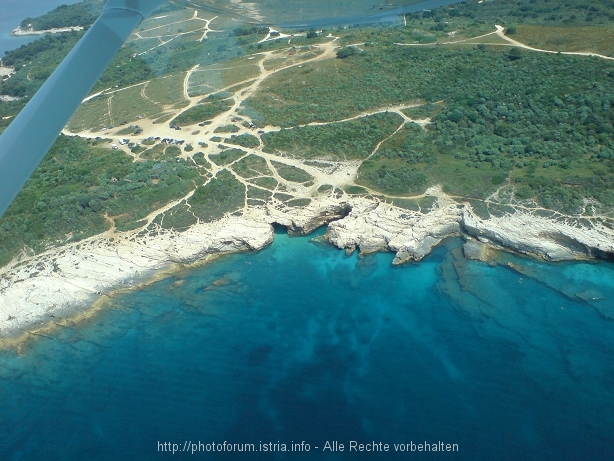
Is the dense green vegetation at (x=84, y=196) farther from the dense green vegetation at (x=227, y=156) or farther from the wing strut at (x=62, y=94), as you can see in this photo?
the wing strut at (x=62, y=94)

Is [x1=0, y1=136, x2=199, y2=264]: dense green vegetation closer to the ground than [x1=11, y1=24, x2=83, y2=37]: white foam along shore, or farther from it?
closer to the ground

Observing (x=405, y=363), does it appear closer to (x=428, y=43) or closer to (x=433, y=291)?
(x=433, y=291)

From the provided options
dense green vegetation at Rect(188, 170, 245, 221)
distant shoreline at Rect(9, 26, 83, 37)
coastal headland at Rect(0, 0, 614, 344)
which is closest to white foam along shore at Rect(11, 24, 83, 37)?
distant shoreline at Rect(9, 26, 83, 37)

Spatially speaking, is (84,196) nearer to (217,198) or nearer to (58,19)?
(217,198)

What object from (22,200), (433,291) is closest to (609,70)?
(433,291)

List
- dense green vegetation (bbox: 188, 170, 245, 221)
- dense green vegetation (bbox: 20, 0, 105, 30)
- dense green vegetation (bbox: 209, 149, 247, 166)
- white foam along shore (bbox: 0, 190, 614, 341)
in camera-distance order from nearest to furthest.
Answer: white foam along shore (bbox: 0, 190, 614, 341) → dense green vegetation (bbox: 188, 170, 245, 221) → dense green vegetation (bbox: 209, 149, 247, 166) → dense green vegetation (bbox: 20, 0, 105, 30)

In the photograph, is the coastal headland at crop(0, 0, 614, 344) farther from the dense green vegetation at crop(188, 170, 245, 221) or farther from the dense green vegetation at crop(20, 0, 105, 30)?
the dense green vegetation at crop(20, 0, 105, 30)
